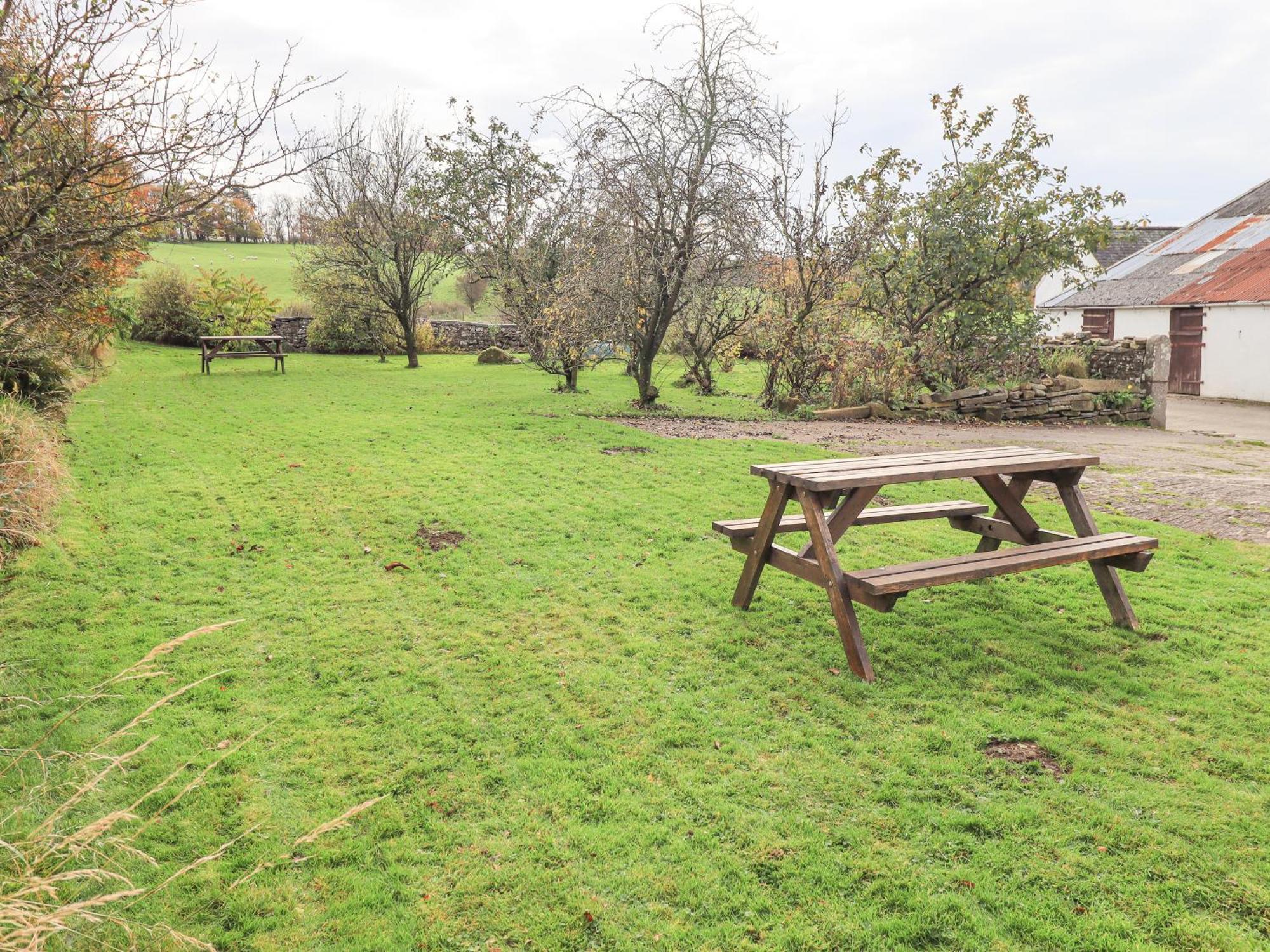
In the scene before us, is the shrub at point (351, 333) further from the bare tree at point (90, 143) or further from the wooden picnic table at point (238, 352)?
the bare tree at point (90, 143)

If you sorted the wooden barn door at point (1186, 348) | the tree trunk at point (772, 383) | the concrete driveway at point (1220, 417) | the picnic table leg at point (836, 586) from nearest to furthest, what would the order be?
the picnic table leg at point (836, 586) → the concrete driveway at point (1220, 417) → the tree trunk at point (772, 383) → the wooden barn door at point (1186, 348)

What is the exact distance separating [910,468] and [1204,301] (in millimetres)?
22476

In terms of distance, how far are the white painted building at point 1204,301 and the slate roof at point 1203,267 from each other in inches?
1.3

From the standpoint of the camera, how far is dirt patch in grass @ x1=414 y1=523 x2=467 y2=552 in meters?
6.80

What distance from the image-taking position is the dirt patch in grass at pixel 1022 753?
12.0 ft

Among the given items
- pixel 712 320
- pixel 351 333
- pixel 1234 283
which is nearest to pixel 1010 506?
pixel 712 320

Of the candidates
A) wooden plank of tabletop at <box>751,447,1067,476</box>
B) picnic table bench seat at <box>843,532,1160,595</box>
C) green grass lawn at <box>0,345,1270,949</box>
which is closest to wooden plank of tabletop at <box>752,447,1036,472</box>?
wooden plank of tabletop at <box>751,447,1067,476</box>

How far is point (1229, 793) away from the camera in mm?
3420

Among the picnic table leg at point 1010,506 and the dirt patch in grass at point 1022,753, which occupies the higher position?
the picnic table leg at point 1010,506

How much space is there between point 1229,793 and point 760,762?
1.97 m

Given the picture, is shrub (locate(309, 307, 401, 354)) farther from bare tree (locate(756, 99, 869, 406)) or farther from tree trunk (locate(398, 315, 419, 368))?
bare tree (locate(756, 99, 869, 406))

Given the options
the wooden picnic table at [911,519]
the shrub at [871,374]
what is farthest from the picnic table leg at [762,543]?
the shrub at [871,374]

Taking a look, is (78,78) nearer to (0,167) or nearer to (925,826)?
(0,167)

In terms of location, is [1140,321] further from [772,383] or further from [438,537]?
[438,537]
